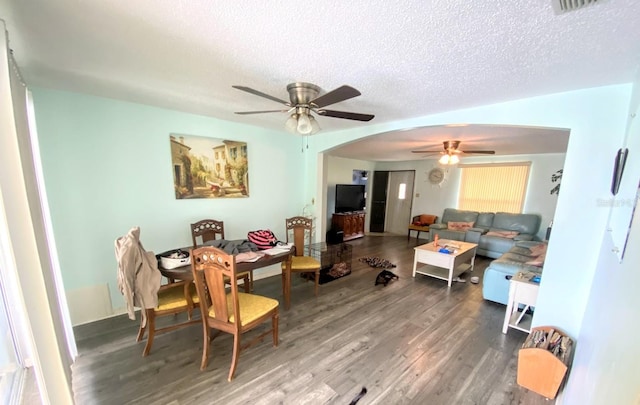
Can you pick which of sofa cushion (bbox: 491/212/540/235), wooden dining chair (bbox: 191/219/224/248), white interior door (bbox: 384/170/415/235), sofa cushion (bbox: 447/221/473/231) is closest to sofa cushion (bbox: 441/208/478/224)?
sofa cushion (bbox: 447/221/473/231)

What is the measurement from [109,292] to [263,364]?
193 centimetres

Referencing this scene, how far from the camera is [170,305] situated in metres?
1.94

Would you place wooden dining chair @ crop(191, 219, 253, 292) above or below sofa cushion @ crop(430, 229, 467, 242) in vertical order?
above

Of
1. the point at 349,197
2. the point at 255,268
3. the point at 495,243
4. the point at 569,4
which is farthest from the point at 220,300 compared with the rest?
the point at 495,243

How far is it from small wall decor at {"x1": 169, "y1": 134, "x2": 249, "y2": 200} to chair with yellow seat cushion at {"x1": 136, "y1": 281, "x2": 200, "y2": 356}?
117 centimetres

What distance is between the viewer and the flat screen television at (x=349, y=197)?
6.09 m

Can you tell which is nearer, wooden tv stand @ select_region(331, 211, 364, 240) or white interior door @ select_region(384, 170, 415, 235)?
wooden tv stand @ select_region(331, 211, 364, 240)

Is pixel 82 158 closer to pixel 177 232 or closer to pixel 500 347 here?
pixel 177 232

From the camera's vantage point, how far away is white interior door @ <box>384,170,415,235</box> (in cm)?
689

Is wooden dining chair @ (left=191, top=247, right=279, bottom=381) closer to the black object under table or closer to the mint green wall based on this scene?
the mint green wall

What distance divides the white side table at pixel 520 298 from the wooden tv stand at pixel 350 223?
3844mm

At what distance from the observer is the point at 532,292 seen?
2273 millimetres

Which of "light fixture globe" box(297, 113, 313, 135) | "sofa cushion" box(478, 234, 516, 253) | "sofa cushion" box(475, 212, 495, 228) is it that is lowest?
"sofa cushion" box(478, 234, 516, 253)

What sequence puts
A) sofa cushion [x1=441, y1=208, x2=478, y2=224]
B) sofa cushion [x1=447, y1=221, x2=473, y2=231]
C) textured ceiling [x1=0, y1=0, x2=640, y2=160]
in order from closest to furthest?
textured ceiling [x1=0, y1=0, x2=640, y2=160]
sofa cushion [x1=447, y1=221, x2=473, y2=231]
sofa cushion [x1=441, y1=208, x2=478, y2=224]
